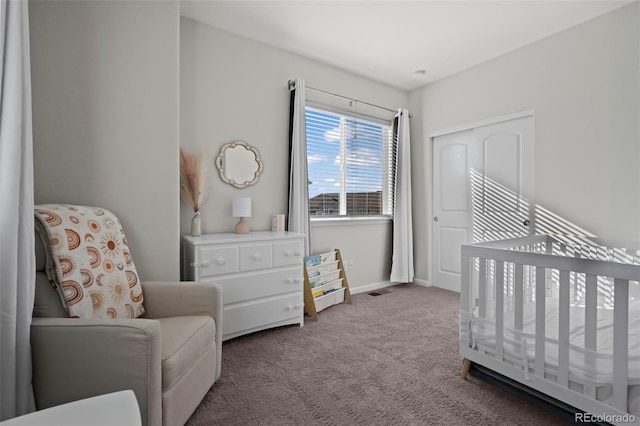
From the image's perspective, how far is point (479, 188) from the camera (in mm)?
3422

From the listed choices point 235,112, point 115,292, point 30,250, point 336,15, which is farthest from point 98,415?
point 336,15

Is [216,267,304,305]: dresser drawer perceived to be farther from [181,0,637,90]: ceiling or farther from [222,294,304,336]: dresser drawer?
[181,0,637,90]: ceiling

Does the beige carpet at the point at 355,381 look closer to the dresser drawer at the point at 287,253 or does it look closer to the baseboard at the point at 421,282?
the dresser drawer at the point at 287,253

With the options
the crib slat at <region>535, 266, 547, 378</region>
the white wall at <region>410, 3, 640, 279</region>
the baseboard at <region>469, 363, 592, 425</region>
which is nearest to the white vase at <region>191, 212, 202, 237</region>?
the baseboard at <region>469, 363, 592, 425</region>

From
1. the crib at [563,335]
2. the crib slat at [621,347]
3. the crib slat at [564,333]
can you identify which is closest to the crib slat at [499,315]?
the crib at [563,335]

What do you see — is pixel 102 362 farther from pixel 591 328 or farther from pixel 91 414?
pixel 591 328

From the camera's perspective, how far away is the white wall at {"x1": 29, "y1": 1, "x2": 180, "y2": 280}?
1.78 m

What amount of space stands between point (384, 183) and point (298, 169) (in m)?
1.40

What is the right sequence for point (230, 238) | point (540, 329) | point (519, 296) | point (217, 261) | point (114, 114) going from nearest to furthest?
point (540, 329) < point (519, 296) < point (114, 114) < point (217, 261) < point (230, 238)

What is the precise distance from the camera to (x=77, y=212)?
1630mm

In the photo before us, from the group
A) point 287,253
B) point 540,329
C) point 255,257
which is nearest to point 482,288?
point 540,329

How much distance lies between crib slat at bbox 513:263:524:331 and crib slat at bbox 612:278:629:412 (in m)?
0.36

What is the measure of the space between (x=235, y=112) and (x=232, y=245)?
1.25 meters

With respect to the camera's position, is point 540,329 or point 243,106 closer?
point 540,329
